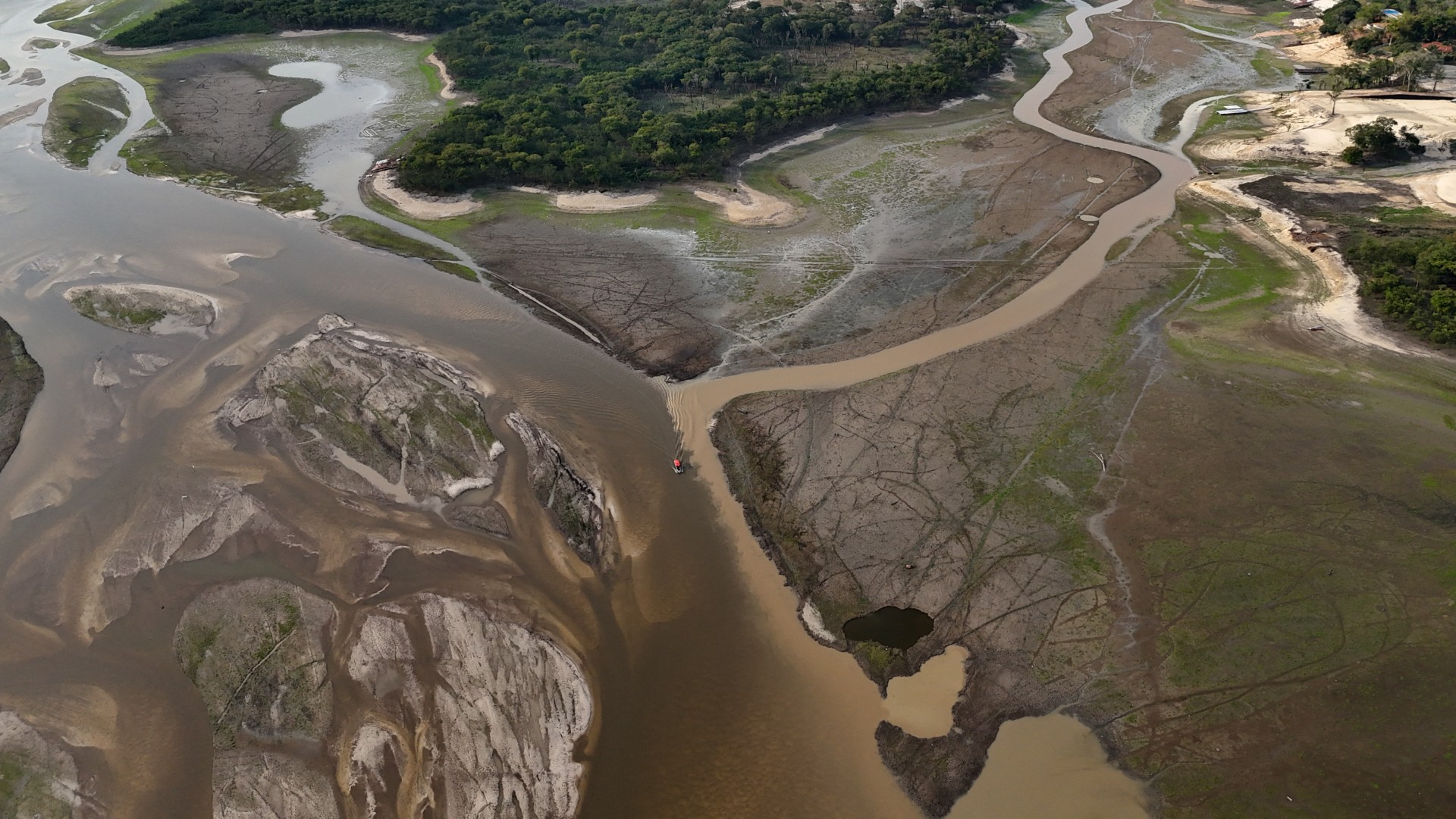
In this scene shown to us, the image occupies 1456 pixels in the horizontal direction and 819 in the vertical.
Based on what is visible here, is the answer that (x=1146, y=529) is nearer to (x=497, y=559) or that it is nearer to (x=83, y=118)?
(x=497, y=559)

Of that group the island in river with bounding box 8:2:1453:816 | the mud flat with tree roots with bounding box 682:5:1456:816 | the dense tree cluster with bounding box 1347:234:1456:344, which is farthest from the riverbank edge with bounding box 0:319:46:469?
the dense tree cluster with bounding box 1347:234:1456:344

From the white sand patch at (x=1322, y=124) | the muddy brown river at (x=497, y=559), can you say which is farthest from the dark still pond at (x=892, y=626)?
the white sand patch at (x=1322, y=124)

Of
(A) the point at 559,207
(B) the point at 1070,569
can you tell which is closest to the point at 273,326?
(A) the point at 559,207

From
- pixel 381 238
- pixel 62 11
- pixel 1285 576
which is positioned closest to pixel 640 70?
pixel 381 238

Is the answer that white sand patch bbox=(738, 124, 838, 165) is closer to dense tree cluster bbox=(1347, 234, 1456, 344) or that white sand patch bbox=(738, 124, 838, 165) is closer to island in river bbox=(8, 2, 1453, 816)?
island in river bbox=(8, 2, 1453, 816)

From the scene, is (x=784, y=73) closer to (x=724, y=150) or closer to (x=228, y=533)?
(x=724, y=150)

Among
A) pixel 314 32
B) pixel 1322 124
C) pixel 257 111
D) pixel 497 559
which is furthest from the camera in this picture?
pixel 314 32
